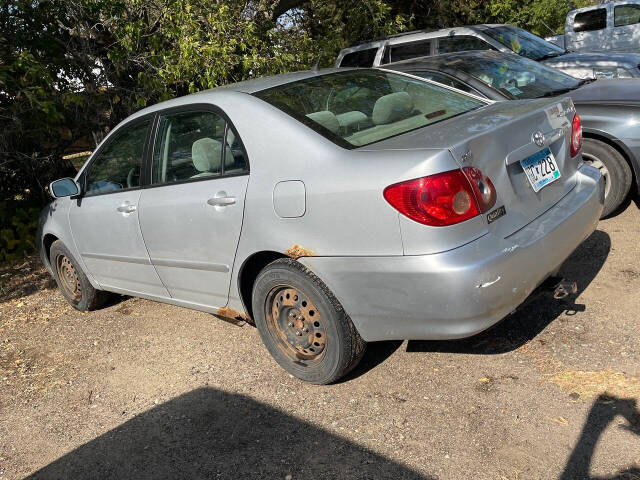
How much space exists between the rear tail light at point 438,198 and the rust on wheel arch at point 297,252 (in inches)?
21.5

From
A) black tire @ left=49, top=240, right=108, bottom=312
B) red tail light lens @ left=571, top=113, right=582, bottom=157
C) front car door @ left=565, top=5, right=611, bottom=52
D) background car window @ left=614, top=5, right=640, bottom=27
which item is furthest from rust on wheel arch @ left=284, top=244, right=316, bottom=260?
background car window @ left=614, top=5, right=640, bottom=27

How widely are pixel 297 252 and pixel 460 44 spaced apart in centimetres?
740

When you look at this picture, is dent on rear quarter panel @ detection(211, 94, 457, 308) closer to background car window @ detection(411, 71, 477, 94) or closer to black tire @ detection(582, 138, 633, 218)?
background car window @ detection(411, 71, 477, 94)

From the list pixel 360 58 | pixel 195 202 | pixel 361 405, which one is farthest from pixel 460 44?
pixel 361 405

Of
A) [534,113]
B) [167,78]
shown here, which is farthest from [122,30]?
[534,113]

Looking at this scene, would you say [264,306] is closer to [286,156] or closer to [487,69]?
[286,156]

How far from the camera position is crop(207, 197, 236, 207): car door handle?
3.47 metres

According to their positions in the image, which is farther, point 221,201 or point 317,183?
point 221,201

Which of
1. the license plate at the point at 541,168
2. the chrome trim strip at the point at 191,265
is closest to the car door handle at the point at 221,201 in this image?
the chrome trim strip at the point at 191,265

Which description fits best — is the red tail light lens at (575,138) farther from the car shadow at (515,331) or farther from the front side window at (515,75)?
the front side window at (515,75)

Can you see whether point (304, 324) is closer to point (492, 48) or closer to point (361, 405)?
point (361, 405)

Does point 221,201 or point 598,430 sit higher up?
point 221,201

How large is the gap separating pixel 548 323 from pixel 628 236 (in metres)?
1.69

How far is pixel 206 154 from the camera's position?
3750 millimetres
